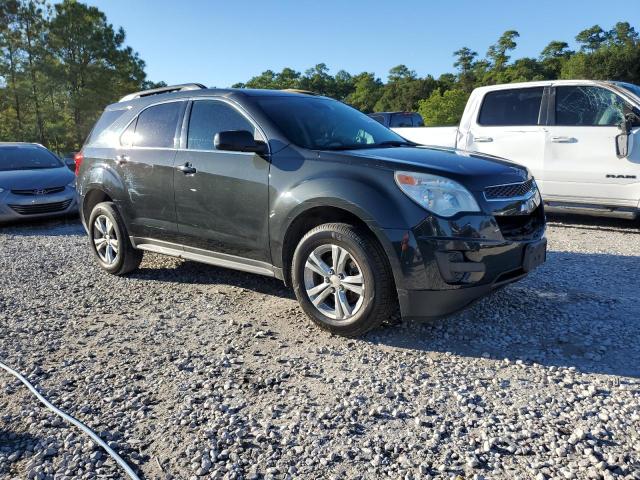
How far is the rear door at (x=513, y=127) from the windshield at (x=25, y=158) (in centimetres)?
785

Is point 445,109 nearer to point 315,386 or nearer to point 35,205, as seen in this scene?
point 35,205

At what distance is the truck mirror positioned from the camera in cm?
664

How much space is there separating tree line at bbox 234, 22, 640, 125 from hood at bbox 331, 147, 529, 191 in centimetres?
4294

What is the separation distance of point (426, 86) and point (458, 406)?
8613 centimetres

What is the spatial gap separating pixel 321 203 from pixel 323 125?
1.07 m

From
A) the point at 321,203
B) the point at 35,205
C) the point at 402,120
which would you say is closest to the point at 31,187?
the point at 35,205

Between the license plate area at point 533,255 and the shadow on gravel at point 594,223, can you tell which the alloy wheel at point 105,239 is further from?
the shadow on gravel at point 594,223

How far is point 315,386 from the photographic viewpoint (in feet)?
10.1

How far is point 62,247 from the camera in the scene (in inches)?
287

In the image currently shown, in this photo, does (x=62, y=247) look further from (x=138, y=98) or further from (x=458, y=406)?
(x=458, y=406)

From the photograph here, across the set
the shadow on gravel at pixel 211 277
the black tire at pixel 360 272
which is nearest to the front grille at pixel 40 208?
the shadow on gravel at pixel 211 277

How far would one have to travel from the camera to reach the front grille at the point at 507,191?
3.51 meters

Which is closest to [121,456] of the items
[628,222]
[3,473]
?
[3,473]

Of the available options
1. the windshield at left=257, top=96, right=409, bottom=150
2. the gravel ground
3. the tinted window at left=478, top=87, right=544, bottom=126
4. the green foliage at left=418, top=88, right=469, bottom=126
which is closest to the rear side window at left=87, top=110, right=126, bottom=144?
the gravel ground
